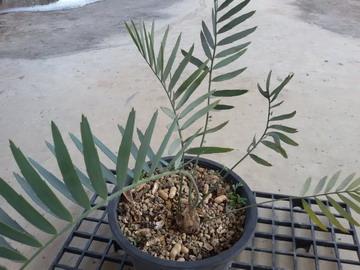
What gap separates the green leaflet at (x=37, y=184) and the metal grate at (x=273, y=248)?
0.46 meters

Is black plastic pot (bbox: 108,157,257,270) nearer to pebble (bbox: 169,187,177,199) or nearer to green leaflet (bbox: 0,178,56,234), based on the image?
pebble (bbox: 169,187,177,199)

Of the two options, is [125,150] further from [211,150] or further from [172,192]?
[172,192]

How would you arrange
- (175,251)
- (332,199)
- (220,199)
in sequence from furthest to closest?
(220,199)
(175,251)
(332,199)

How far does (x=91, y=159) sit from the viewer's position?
0.47 m

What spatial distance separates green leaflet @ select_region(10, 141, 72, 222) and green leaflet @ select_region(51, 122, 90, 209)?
0.02m

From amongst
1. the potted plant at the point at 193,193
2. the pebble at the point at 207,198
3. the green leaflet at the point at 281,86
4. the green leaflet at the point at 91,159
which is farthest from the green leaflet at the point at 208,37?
the green leaflet at the point at 91,159

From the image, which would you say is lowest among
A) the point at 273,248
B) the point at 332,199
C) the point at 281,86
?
the point at 273,248

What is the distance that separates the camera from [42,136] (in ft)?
4.60

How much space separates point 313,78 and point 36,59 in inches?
49.5

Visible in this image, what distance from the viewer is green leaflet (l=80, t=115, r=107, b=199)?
0.46 m

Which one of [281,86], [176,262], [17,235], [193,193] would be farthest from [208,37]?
[17,235]

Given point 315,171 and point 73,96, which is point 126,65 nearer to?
point 73,96

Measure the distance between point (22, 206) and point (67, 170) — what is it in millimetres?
62

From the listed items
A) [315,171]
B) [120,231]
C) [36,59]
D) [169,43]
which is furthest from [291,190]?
[36,59]
